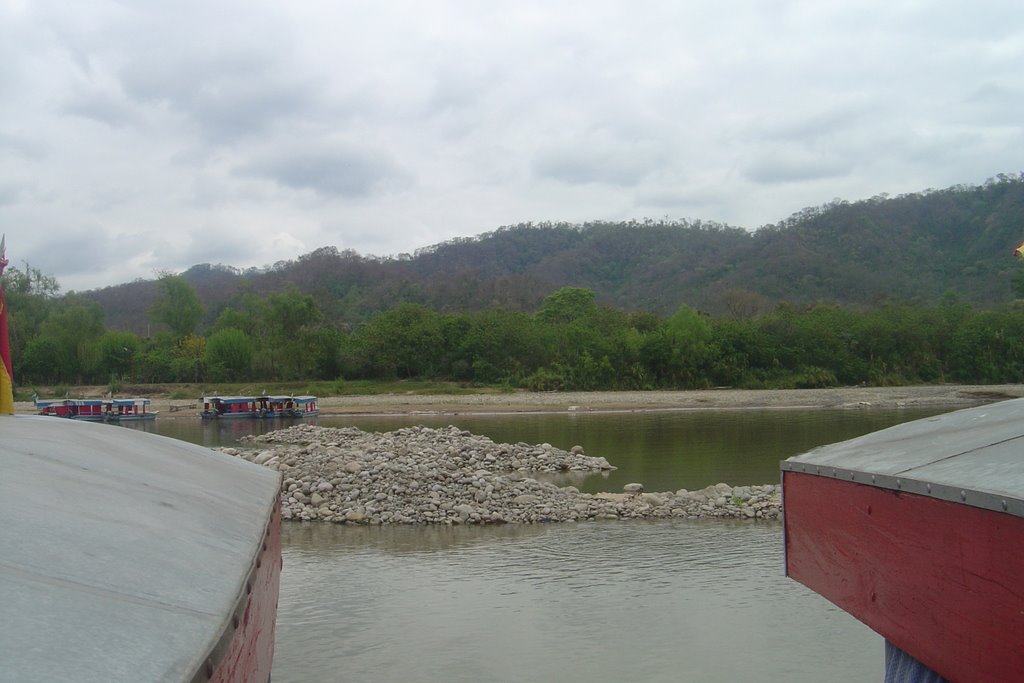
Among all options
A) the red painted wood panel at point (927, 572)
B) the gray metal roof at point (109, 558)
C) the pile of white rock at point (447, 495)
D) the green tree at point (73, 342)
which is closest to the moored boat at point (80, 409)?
the green tree at point (73, 342)

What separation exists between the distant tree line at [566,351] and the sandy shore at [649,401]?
9.43ft

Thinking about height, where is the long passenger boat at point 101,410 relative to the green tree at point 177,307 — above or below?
below

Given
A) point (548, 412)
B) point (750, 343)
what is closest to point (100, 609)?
point (548, 412)

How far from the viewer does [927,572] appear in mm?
3391

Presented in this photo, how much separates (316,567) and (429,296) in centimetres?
8184

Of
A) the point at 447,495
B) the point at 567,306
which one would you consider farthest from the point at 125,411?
the point at 567,306

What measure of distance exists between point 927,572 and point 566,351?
2121 inches

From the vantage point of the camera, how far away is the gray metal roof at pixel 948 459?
9.99 feet

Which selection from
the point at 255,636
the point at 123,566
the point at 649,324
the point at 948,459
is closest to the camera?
the point at 123,566

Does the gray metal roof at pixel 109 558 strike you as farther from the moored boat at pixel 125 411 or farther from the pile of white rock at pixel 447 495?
the moored boat at pixel 125 411

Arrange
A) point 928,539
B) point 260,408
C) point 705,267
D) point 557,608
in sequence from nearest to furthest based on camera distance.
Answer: point 928,539, point 557,608, point 260,408, point 705,267

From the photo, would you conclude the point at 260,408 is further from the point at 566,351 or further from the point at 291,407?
the point at 566,351

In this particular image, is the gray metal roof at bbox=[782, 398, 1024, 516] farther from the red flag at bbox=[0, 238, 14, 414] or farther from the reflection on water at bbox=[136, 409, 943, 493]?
the reflection on water at bbox=[136, 409, 943, 493]

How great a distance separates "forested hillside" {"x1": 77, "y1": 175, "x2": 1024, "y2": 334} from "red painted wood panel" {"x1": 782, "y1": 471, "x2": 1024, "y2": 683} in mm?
77750
